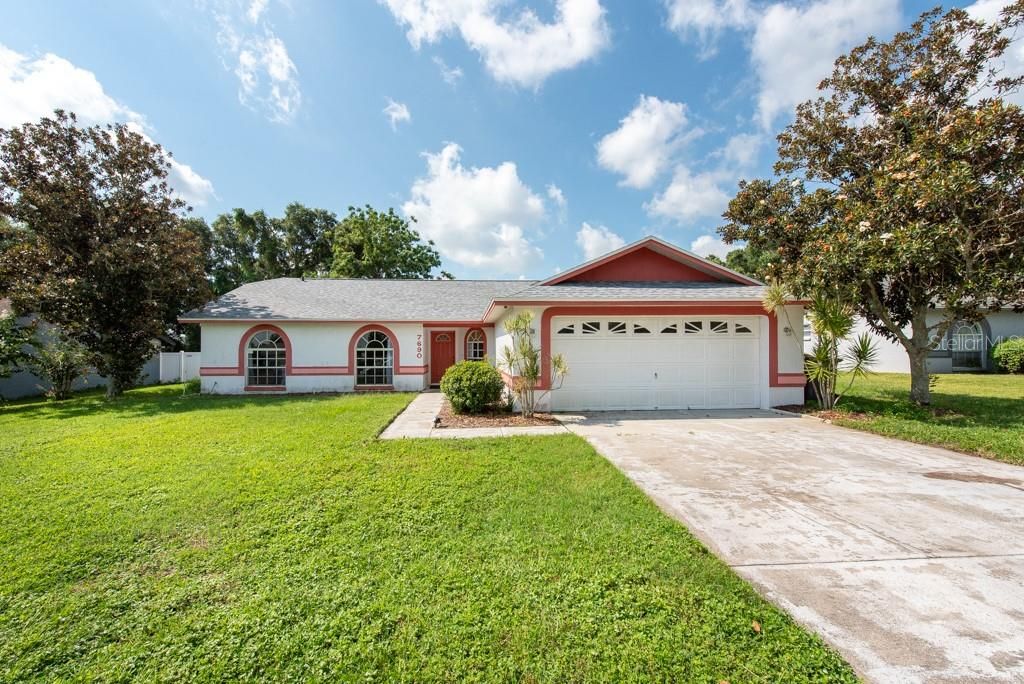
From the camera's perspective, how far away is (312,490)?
16.3ft

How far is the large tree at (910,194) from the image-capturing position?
319 inches

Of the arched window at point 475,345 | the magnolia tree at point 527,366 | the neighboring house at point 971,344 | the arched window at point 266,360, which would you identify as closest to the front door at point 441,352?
the arched window at point 475,345

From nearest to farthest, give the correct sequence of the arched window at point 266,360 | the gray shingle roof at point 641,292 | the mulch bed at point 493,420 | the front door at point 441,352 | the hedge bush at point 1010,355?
the mulch bed at point 493,420 < the gray shingle roof at point 641,292 < the arched window at point 266,360 < the front door at point 441,352 < the hedge bush at point 1010,355

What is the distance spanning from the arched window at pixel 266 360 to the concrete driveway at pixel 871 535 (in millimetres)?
12651

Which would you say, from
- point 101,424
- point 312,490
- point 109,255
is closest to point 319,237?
point 109,255

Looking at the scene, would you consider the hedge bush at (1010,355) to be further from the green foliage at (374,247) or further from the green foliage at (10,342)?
the green foliage at (10,342)

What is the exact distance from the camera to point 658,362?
1077cm

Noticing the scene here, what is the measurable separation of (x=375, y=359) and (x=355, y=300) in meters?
3.03

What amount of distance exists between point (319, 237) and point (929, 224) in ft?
122

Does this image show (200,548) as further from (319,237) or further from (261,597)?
(319,237)

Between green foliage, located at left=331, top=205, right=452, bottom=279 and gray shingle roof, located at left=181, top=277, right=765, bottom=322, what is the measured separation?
11358mm

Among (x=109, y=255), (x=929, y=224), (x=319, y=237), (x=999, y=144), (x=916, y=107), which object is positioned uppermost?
(x=319, y=237)

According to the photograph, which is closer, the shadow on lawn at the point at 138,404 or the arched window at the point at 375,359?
the shadow on lawn at the point at 138,404

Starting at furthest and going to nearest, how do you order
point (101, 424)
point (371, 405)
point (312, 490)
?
point (371, 405) → point (101, 424) → point (312, 490)
